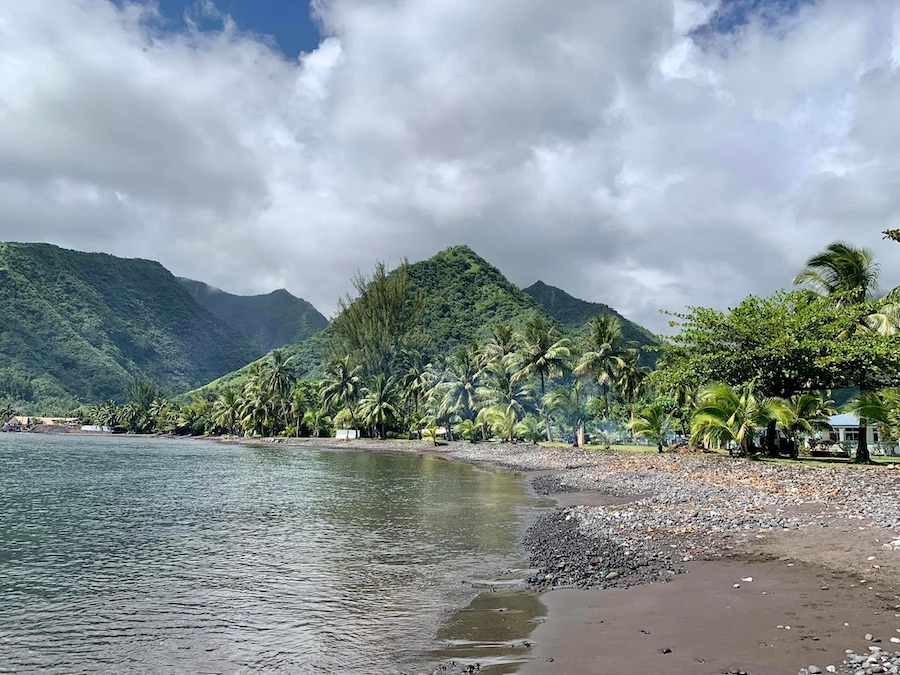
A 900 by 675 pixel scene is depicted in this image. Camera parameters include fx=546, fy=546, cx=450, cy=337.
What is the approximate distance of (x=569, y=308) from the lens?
576 feet

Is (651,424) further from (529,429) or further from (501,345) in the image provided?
(501,345)

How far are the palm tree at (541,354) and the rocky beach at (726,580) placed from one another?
1575 inches

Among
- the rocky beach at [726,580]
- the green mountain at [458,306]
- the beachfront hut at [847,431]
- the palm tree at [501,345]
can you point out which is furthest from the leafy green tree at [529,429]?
the green mountain at [458,306]

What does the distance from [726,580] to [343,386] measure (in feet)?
282

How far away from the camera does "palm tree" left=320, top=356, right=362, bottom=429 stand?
92.1 metres

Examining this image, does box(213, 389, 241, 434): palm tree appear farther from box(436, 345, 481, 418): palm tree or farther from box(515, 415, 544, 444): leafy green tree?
box(515, 415, 544, 444): leafy green tree

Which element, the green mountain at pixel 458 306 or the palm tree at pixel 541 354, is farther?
the green mountain at pixel 458 306

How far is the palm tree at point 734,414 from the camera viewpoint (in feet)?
102

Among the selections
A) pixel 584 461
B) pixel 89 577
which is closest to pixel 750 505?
pixel 89 577

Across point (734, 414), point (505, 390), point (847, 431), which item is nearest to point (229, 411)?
point (505, 390)

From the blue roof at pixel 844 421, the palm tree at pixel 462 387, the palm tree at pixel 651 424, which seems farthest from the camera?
the palm tree at pixel 462 387

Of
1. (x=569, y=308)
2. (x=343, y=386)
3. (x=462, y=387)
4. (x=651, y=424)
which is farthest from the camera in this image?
(x=569, y=308)

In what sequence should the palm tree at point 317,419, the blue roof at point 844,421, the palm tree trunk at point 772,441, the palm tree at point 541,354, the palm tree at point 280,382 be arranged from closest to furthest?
1. the palm tree trunk at point 772,441
2. the blue roof at point 844,421
3. the palm tree at point 541,354
4. the palm tree at point 317,419
5. the palm tree at point 280,382

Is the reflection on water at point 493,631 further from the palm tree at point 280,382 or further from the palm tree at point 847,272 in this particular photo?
the palm tree at point 280,382
